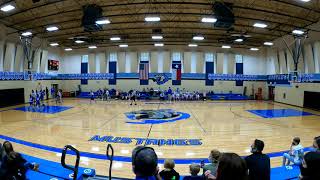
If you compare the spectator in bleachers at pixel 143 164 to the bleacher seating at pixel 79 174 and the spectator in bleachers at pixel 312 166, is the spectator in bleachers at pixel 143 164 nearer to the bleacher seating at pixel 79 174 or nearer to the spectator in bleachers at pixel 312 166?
the spectator in bleachers at pixel 312 166

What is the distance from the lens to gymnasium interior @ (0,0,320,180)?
27.6 feet

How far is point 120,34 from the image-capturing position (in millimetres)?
24188

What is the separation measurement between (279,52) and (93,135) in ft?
84.8

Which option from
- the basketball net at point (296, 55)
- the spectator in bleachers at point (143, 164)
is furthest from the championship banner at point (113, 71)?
the spectator in bleachers at point (143, 164)

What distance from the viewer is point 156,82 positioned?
31.0 m

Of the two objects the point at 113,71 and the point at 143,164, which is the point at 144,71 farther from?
the point at 143,164

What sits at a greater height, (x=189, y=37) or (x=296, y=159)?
(x=189, y=37)

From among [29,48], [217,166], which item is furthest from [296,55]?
[29,48]

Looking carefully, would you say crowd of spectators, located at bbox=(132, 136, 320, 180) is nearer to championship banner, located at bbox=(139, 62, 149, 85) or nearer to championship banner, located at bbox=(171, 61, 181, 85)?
championship banner, located at bbox=(139, 62, 149, 85)

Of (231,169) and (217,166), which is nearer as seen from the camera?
(231,169)

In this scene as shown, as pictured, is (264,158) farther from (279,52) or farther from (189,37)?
(279,52)

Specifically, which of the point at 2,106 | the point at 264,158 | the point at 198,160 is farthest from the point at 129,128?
the point at 2,106

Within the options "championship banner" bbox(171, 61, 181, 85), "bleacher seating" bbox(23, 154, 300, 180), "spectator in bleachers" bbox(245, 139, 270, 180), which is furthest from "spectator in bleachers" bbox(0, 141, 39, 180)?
"championship banner" bbox(171, 61, 181, 85)

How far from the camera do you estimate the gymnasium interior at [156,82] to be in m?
8.40
